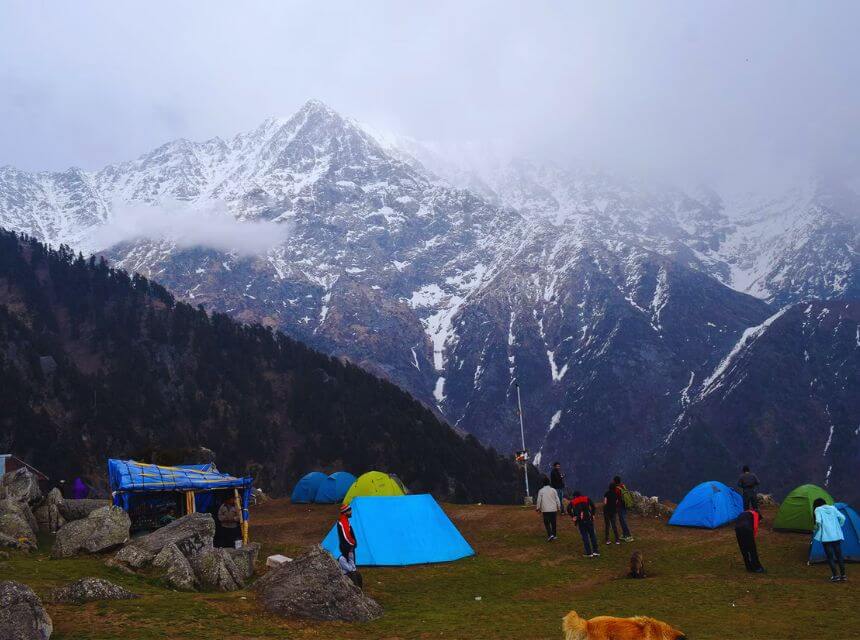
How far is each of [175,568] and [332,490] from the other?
30.0 metres

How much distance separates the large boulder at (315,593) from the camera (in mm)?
14453

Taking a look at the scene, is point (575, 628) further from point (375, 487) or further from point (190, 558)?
point (375, 487)

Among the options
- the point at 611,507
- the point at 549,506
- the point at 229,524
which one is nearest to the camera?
the point at 229,524

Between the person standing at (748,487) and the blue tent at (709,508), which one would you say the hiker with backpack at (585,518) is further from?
the person standing at (748,487)

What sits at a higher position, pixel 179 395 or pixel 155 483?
pixel 179 395

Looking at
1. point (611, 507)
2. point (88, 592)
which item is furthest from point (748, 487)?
point (88, 592)

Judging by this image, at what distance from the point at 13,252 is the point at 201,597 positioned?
12863 centimetres

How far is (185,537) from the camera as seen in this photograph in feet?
63.9

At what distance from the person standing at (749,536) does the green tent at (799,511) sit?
5.85 m

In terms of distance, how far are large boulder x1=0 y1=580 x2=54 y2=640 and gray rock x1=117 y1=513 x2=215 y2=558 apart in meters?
7.17

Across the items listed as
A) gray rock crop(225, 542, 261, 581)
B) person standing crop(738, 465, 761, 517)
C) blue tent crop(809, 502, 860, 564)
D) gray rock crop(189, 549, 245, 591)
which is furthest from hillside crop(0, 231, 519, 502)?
blue tent crop(809, 502, 860, 564)

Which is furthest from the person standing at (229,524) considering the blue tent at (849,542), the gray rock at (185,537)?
the blue tent at (849,542)

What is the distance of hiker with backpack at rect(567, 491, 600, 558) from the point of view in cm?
2289

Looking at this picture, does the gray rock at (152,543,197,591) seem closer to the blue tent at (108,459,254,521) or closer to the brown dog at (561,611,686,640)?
the blue tent at (108,459,254,521)
